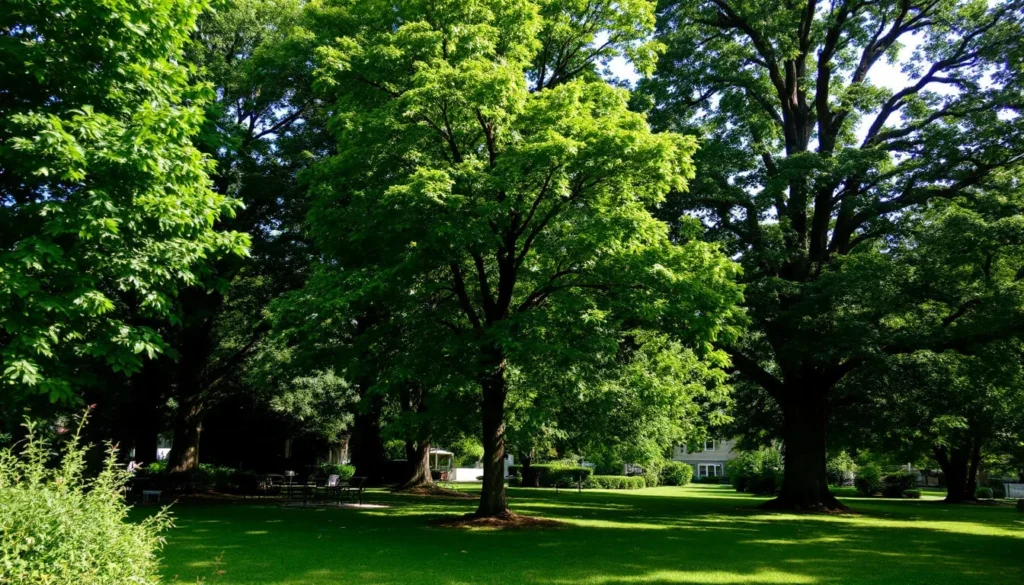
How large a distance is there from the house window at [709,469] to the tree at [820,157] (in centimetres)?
5223

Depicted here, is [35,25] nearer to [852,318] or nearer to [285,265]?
[285,265]

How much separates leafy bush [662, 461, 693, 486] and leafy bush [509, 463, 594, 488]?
13.1 metres

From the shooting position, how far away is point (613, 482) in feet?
152

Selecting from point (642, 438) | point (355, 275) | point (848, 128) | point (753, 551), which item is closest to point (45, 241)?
point (355, 275)

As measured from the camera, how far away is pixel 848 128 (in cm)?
2819

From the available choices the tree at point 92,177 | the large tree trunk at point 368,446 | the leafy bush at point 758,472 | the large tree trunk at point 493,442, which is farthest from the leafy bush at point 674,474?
the tree at point 92,177

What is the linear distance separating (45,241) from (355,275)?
645 centimetres

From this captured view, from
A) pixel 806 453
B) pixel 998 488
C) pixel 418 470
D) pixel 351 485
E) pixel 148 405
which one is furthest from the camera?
pixel 998 488

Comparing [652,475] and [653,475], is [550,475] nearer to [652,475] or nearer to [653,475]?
[652,475]

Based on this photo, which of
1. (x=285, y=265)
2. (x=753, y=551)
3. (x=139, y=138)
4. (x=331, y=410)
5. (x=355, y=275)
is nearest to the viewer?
(x=139, y=138)

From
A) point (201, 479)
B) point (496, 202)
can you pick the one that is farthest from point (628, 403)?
point (201, 479)

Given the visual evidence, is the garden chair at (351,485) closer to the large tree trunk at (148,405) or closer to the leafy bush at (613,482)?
the large tree trunk at (148,405)

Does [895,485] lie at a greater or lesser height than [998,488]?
greater

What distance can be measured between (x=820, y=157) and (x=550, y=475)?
28661 millimetres
